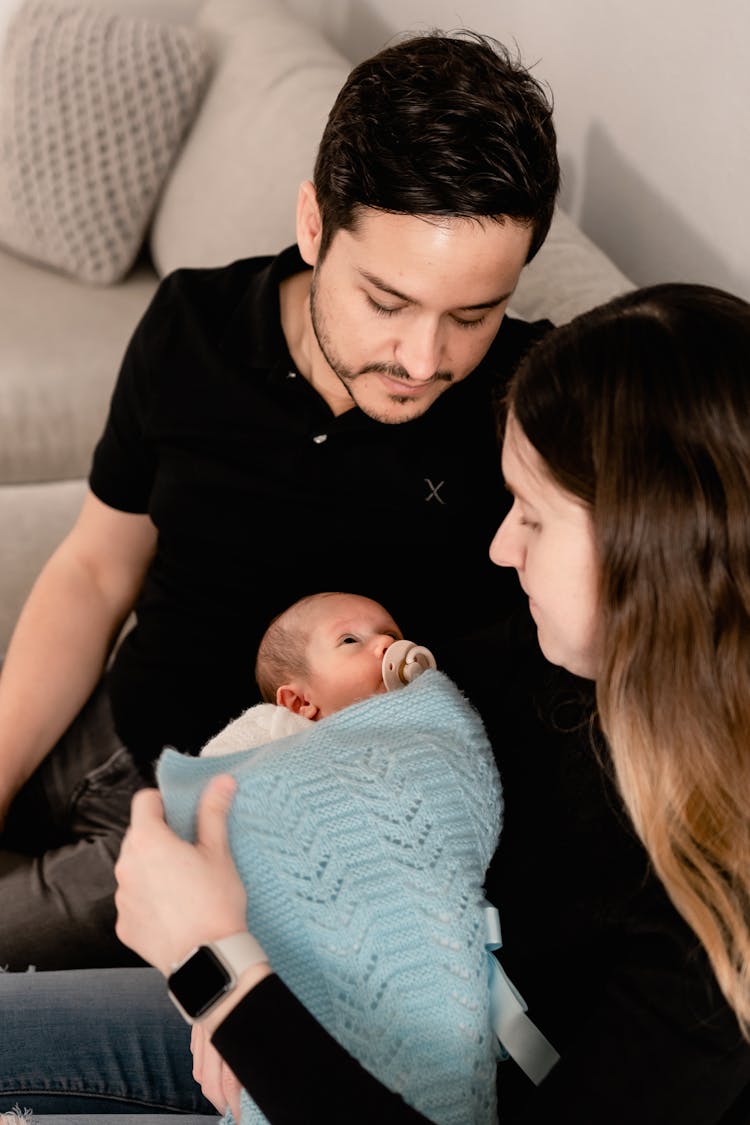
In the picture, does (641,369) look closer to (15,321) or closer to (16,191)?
(15,321)

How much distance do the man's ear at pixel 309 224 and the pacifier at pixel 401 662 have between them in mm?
516

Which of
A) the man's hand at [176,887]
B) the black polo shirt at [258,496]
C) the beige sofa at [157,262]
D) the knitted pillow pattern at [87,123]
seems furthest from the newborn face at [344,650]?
the knitted pillow pattern at [87,123]

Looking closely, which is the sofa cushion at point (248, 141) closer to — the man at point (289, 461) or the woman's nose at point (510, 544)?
the man at point (289, 461)

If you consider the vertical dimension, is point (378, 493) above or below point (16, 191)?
above

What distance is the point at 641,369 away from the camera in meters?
0.93

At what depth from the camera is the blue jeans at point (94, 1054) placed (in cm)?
130

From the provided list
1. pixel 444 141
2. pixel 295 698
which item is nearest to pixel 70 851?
pixel 295 698

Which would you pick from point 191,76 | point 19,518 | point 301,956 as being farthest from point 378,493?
point 191,76

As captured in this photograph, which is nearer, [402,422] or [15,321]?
[402,422]

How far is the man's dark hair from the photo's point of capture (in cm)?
131

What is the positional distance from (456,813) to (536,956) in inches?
6.0

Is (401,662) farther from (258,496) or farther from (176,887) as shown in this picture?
(176,887)

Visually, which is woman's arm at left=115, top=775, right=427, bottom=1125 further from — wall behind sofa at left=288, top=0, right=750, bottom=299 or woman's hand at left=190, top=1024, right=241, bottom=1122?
wall behind sofa at left=288, top=0, right=750, bottom=299

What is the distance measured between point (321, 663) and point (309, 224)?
57cm
